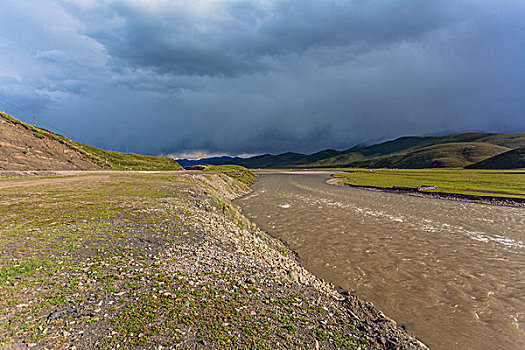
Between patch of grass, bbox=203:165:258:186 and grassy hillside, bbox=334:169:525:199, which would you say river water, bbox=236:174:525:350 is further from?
patch of grass, bbox=203:165:258:186

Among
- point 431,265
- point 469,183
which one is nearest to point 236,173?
point 469,183

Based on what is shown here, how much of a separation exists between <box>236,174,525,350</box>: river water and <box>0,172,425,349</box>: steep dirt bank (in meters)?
2.78

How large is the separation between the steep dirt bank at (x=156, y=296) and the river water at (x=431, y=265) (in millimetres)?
2778

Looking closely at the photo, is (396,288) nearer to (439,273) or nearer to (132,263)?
(439,273)

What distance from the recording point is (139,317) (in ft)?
23.2

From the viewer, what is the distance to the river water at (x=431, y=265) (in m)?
10.7

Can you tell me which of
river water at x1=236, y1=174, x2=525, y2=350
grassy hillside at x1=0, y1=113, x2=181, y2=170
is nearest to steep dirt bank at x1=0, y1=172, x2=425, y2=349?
river water at x1=236, y1=174, x2=525, y2=350

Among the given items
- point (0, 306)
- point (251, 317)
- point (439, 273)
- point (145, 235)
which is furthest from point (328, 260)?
point (0, 306)

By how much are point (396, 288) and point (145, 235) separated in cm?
1685

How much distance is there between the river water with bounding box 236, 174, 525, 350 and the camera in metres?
10.7

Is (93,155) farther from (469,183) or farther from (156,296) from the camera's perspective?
(469,183)

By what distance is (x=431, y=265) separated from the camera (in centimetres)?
1712

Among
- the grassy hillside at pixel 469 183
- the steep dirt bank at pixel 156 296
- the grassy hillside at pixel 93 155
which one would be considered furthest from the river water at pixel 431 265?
the grassy hillside at pixel 93 155

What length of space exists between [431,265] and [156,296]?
19767mm
